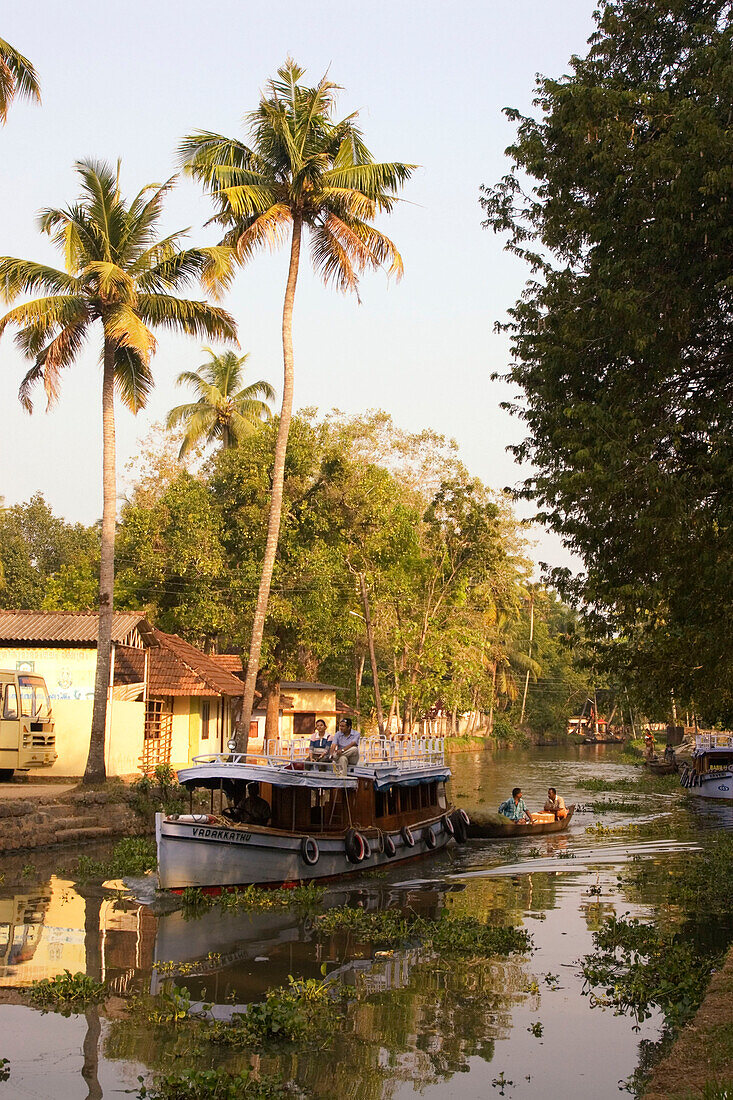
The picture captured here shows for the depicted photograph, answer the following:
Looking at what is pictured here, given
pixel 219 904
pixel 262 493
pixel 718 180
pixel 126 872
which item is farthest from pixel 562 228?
pixel 262 493

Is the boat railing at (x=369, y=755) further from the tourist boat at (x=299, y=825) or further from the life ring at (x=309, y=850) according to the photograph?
the life ring at (x=309, y=850)

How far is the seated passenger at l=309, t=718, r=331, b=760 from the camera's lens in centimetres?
2058

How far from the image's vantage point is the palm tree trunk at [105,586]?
84.6ft

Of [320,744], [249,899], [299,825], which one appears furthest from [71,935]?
[320,744]

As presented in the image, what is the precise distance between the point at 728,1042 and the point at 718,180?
8.80 meters

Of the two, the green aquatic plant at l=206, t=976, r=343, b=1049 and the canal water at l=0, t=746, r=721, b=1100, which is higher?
the green aquatic plant at l=206, t=976, r=343, b=1049

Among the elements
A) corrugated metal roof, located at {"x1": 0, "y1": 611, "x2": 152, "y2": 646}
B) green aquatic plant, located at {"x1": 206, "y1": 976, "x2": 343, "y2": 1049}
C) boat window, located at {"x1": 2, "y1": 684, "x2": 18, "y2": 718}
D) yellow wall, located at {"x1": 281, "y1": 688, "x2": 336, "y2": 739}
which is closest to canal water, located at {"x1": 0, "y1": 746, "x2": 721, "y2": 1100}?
green aquatic plant, located at {"x1": 206, "y1": 976, "x2": 343, "y2": 1049}

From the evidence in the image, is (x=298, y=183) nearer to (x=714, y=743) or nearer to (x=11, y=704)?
(x=11, y=704)

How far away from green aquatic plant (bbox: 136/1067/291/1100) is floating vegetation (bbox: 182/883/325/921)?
828cm

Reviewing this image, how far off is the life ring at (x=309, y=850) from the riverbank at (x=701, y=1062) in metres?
10.2

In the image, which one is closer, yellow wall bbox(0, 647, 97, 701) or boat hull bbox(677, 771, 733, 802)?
yellow wall bbox(0, 647, 97, 701)

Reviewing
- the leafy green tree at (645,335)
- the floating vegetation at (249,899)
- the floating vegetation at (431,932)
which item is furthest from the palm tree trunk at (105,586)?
the leafy green tree at (645,335)

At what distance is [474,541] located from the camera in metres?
46.7

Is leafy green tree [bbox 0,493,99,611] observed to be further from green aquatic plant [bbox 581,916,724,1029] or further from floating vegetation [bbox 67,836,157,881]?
green aquatic plant [bbox 581,916,724,1029]
